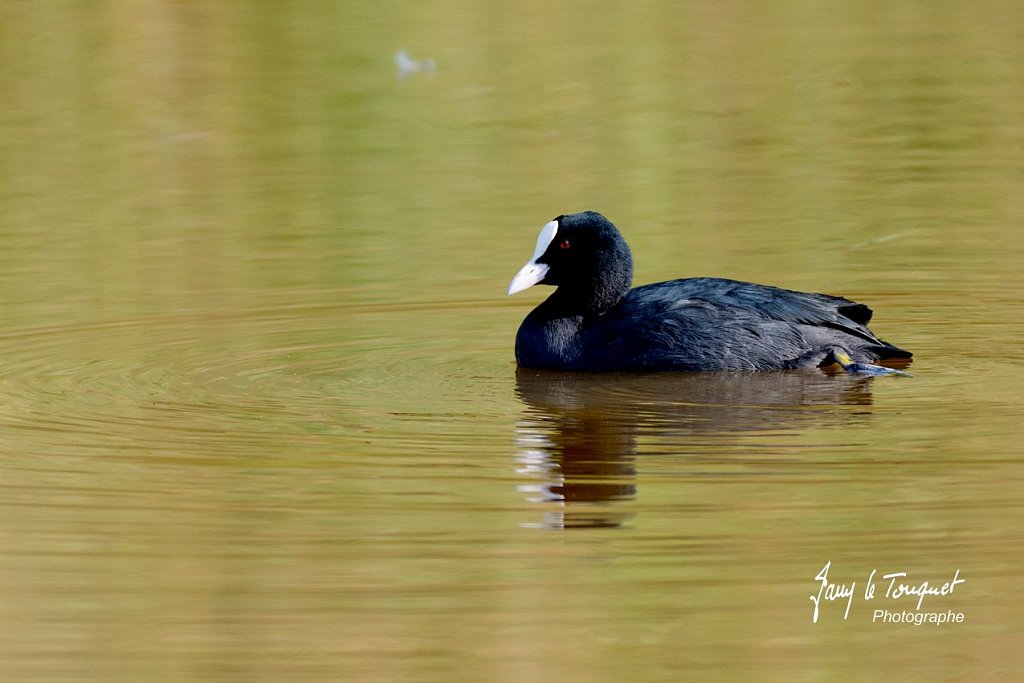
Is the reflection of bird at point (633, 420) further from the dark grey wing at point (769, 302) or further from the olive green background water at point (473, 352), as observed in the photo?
the dark grey wing at point (769, 302)

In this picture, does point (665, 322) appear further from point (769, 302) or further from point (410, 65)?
point (410, 65)

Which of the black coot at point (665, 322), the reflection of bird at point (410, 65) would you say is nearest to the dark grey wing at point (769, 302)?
the black coot at point (665, 322)

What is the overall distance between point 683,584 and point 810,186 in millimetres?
7953

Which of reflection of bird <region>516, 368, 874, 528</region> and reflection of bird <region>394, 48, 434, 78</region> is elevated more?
reflection of bird <region>394, 48, 434, 78</region>

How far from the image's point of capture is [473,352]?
981cm

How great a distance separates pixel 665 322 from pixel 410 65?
8.49 m

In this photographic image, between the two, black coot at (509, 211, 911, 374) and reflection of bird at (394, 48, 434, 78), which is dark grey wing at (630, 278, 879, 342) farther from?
reflection of bird at (394, 48, 434, 78)

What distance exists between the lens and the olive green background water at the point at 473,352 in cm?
578


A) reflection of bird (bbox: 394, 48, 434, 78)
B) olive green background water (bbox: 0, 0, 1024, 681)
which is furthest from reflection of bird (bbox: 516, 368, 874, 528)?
reflection of bird (bbox: 394, 48, 434, 78)

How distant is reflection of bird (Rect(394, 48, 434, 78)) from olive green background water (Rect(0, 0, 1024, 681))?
0.10 metres

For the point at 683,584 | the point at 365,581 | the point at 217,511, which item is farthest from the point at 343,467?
the point at 683,584

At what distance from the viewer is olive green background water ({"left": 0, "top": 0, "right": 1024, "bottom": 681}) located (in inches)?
228

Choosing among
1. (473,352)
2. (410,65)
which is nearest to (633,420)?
(473,352)

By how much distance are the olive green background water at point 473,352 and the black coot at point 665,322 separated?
7.4 inches
